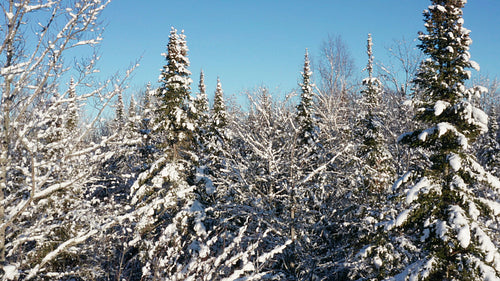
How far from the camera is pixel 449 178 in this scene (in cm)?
845

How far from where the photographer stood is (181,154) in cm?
1664

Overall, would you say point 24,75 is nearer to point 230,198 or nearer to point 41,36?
point 41,36

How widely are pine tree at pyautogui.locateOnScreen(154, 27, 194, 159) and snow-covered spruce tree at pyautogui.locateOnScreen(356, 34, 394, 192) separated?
8277 mm

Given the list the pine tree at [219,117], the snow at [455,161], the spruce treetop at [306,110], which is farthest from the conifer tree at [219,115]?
the snow at [455,161]

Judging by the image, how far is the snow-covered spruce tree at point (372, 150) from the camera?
14227mm

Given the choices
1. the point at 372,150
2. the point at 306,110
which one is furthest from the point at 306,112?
the point at 372,150

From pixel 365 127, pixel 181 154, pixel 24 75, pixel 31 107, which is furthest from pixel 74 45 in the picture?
pixel 365 127

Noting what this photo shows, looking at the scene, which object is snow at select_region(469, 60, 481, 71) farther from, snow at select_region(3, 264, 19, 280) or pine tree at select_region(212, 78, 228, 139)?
pine tree at select_region(212, 78, 228, 139)

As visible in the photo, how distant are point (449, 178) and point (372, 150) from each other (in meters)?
6.86

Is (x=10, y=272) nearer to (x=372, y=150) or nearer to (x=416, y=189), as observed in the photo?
(x=416, y=189)

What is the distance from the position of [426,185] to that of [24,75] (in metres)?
9.04

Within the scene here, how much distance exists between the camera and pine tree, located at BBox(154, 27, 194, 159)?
1627cm

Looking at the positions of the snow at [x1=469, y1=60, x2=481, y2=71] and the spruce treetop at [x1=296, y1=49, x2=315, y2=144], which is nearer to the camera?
the snow at [x1=469, y1=60, x2=481, y2=71]

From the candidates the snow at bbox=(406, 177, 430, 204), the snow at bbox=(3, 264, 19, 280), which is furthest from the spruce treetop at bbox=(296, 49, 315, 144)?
the snow at bbox=(3, 264, 19, 280)
